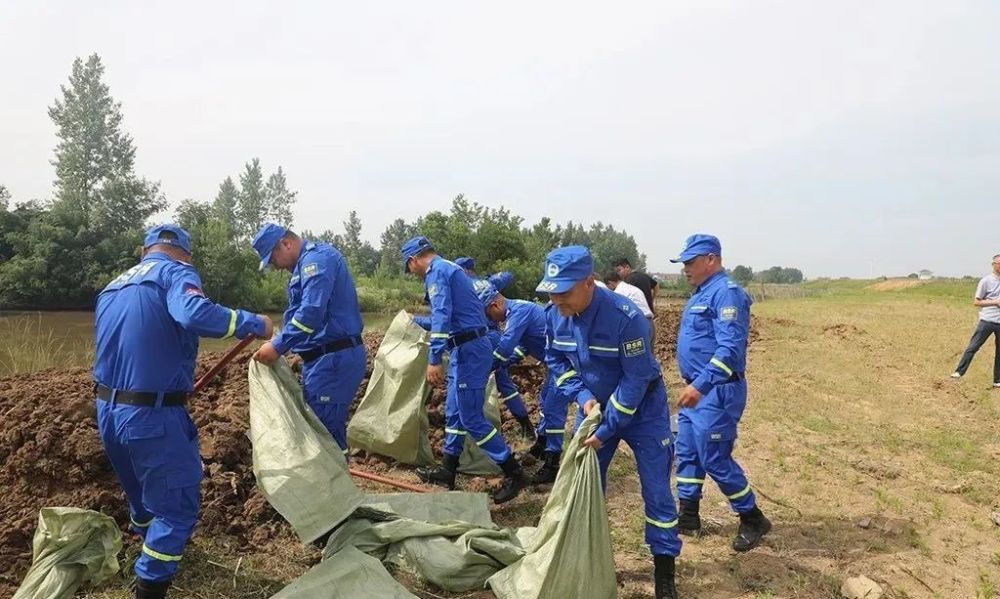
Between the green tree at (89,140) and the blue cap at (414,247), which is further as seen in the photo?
the green tree at (89,140)

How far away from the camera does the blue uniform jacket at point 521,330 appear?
18.7 feet

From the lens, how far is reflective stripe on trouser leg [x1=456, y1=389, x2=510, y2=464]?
4844mm

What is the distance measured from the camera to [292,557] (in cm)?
376

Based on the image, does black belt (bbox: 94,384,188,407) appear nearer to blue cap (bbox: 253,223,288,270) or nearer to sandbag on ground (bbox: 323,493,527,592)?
sandbag on ground (bbox: 323,493,527,592)

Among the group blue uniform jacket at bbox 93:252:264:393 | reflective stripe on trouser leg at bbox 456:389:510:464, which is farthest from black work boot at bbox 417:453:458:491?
blue uniform jacket at bbox 93:252:264:393

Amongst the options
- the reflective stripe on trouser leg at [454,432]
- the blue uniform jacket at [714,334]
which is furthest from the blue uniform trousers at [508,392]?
the blue uniform jacket at [714,334]

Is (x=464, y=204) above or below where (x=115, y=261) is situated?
above

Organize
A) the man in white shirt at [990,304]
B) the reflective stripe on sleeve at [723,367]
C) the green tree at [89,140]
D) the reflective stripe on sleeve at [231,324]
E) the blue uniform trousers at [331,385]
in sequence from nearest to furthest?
the reflective stripe on sleeve at [231,324] < the reflective stripe on sleeve at [723,367] < the blue uniform trousers at [331,385] < the man in white shirt at [990,304] < the green tree at [89,140]

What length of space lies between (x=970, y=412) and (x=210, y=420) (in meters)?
8.81

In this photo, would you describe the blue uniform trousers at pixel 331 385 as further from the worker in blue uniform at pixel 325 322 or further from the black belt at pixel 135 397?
the black belt at pixel 135 397

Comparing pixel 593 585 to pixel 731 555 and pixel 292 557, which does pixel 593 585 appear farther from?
pixel 292 557

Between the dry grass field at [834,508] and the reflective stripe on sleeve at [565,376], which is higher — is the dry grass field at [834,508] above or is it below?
below

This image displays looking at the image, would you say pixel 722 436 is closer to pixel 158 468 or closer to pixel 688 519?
pixel 688 519

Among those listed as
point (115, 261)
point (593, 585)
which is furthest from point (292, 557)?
point (115, 261)
